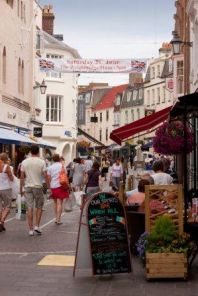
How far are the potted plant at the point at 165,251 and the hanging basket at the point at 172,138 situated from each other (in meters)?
6.12

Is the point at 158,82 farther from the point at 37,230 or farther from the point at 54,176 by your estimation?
the point at 37,230

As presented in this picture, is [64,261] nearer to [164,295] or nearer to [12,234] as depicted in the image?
[164,295]

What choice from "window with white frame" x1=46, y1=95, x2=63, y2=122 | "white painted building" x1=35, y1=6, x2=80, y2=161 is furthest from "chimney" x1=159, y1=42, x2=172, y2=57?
"window with white frame" x1=46, y1=95, x2=63, y2=122

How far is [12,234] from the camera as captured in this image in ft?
51.0

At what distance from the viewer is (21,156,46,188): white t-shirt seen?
1544 centimetres

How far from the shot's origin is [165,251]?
9695mm

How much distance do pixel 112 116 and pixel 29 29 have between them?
69637 millimetres

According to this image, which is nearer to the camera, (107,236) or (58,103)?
(107,236)

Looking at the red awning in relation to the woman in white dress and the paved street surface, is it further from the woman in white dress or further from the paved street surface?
the woman in white dress

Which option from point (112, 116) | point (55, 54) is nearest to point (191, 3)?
point (55, 54)

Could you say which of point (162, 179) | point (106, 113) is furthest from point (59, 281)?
point (106, 113)

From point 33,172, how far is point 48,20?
52.1m

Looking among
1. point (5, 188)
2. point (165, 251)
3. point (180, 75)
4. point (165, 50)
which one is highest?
point (165, 50)

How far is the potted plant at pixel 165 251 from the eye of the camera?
379 inches
